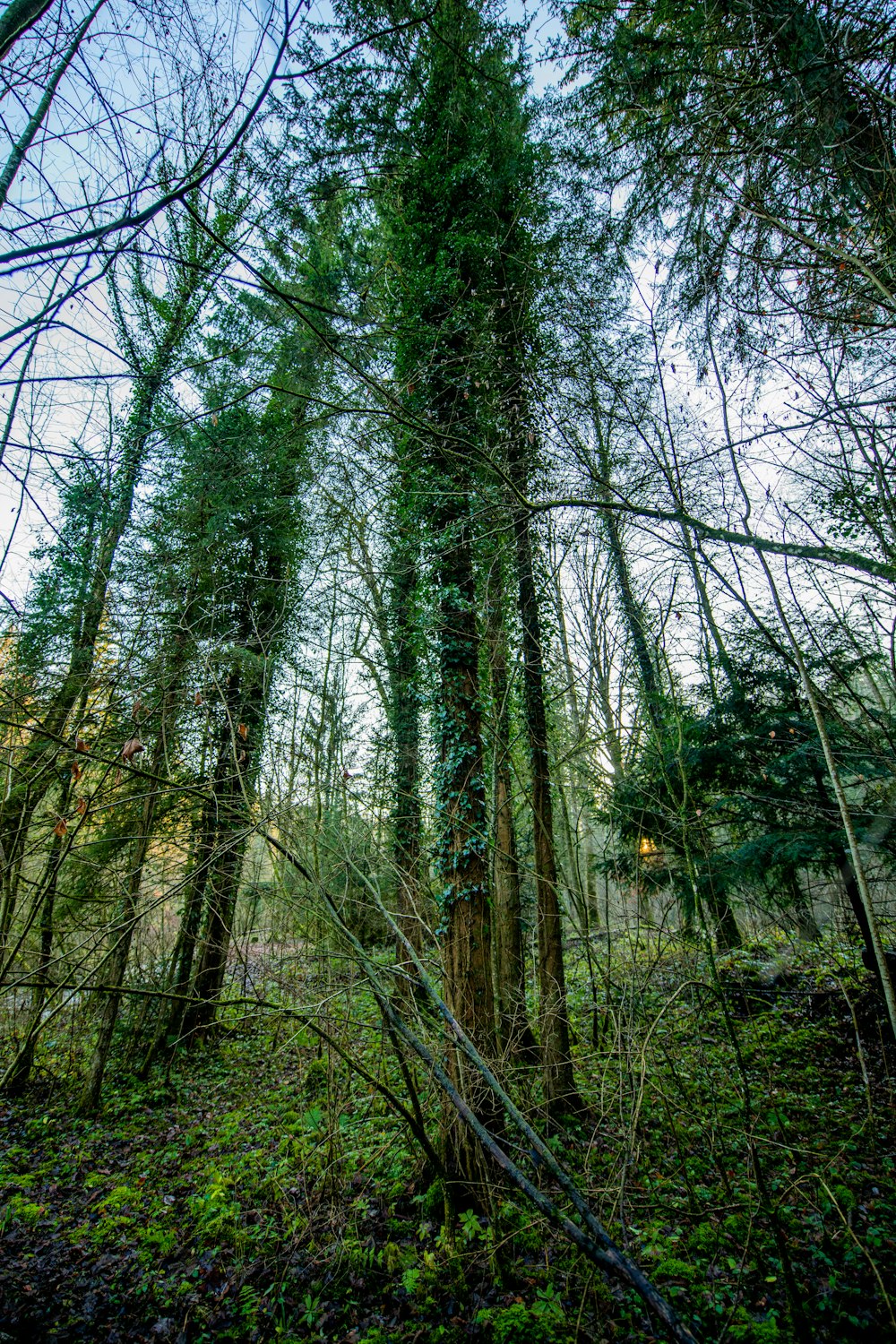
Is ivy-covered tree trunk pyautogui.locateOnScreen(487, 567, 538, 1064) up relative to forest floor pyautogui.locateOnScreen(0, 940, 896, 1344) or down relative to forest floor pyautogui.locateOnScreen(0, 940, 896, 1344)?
up

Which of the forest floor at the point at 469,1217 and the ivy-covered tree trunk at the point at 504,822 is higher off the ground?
the ivy-covered tree trunk at the point at 504,822

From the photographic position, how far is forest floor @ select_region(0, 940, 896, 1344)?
301cm

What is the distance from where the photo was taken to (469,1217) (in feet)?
12.6

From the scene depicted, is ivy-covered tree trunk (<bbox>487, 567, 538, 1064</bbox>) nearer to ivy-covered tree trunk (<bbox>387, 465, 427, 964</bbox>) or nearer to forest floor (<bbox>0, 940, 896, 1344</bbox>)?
forest floor (<bbox>0, 940, 896, 1344</bbox>)

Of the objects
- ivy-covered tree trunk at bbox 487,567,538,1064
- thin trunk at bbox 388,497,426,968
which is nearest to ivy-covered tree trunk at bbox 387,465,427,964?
thin trunk at bbox 388,497,426,968

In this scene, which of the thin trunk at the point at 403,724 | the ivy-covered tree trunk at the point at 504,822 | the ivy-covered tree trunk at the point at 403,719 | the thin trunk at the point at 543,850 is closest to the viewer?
the thin trunk at the point at 543,850

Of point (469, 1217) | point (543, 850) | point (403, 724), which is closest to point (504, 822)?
point (543, 850)

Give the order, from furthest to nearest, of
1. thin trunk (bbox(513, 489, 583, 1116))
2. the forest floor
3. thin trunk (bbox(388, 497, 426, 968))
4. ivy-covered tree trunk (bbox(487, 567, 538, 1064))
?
1. thin trunk (bbox(388, 497, 426, 968))
2. ivy-covered tree trunk (bbox(487, 567, 538, 1064))
3. thin trunk (bbox(513, 489, 583, 1116))
4. the forest floor

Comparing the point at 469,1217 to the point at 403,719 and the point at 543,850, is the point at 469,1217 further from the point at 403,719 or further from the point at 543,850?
the point at 403,719

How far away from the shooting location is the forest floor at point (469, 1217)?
3006mm

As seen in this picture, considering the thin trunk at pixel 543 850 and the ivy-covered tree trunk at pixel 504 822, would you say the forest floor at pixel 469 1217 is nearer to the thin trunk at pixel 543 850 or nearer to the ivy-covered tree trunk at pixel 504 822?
the thin trunk at pixel 543 850

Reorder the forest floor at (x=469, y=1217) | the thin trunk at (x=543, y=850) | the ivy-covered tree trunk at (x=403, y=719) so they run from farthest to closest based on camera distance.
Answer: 1. the ivy-covered tree trunk at (x=403, y=719)
2. the thin trunk at (x=543, y=850)
3. the forest floor at (x=469, y=1217)

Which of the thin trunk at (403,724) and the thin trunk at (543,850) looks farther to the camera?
the thin trunk at (403,724)

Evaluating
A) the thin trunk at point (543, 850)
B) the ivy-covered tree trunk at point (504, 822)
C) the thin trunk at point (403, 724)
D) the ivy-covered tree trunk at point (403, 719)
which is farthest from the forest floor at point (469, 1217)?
the thin trunk at point (403, 724)
